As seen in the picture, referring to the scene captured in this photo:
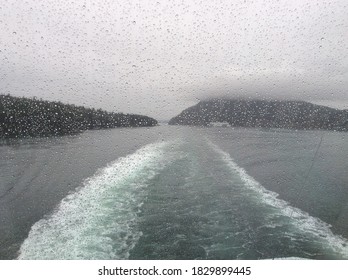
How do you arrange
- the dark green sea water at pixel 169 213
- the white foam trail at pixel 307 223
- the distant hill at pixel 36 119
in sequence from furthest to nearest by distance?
the distant hill at pixel 36 119 < the white foam trail at pixel 307 223 < the dark green sea water at pixel 169 213

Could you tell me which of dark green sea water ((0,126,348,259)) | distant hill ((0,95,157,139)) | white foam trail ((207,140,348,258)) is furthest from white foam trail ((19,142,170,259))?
distant hill ((0,95,157,139))

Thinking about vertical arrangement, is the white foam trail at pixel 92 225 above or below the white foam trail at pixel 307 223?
below

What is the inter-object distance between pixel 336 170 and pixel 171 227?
523 inches

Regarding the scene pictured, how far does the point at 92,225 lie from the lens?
755 centimetres

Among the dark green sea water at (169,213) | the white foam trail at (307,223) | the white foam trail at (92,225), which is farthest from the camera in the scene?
the white foam trail at (307,223)

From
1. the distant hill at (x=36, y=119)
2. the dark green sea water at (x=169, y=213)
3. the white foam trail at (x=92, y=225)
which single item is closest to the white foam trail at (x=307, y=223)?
the dark green sea water at (x=169, y=213)

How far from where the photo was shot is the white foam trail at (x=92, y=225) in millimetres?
6215

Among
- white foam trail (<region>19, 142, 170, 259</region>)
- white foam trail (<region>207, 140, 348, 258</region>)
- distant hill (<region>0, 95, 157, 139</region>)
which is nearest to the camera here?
white foam trail (<region>19, 142, 170, 259</region>)

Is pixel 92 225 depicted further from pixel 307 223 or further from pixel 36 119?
pixel 36 119

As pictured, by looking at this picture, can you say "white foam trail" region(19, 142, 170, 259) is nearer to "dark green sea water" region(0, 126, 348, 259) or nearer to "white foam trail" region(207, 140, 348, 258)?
"dark green sea water" region(0, 126, 348, 259)

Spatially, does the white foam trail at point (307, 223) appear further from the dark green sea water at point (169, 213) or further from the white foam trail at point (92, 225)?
the white foam trail at point (92, 225)

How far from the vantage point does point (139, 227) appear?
7379 millimetres

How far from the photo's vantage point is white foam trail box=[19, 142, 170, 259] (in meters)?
6.21

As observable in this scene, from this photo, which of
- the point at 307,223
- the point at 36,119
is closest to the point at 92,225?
the point at 307,223
